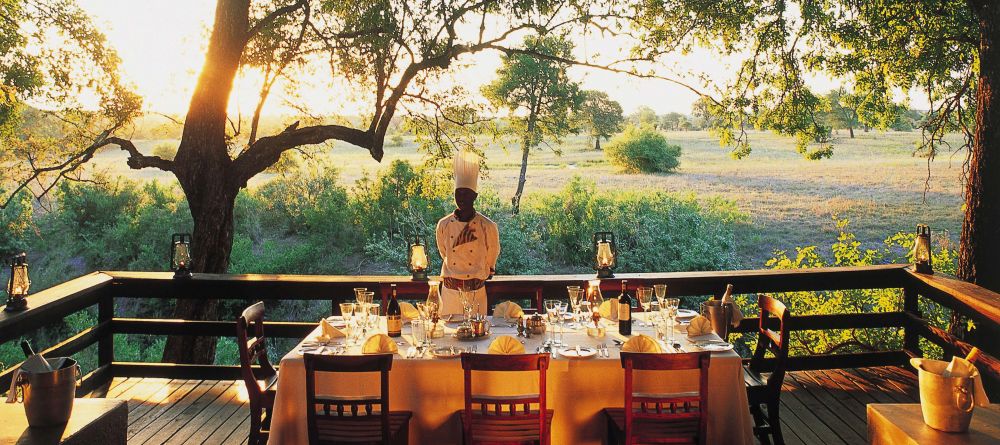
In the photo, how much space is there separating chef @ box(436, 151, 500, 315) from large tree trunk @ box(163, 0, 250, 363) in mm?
4438

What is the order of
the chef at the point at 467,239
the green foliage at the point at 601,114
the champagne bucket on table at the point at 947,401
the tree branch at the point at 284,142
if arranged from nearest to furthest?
the champagne bucket on table at the point at 947,401 < the chef at the point at 467,239 < the tree branch at the point at 284,142 < the green foliage at the point at 601,114

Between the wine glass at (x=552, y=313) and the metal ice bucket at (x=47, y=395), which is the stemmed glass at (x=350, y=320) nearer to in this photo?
the wine glass at (x=552, y=313)

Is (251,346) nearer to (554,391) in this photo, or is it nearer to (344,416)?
(344,416)

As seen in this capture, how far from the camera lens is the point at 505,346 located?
11.9 feet

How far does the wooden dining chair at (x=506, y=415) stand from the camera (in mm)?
3125

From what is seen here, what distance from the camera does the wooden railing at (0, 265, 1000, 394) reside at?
203 inches

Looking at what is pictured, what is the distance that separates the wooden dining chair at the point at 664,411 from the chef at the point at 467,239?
1.46 meters

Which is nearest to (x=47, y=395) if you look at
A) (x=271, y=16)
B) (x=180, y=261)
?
(x=180, y=261)

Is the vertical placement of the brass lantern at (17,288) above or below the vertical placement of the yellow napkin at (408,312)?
above

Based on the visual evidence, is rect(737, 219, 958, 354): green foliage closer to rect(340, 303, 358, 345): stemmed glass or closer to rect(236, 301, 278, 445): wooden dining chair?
rect(340, 303, 358, 345): stemmed glass

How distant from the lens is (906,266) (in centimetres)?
564

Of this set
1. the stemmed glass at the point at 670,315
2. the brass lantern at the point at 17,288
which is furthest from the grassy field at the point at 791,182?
the brass lantern at the point at 17,288

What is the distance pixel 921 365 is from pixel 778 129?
623cm

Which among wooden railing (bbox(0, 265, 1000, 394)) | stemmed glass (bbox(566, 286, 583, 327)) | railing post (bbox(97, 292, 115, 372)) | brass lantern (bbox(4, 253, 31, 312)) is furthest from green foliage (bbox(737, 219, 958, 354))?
brass lantern (bbox(4, 253, 31, 312))
